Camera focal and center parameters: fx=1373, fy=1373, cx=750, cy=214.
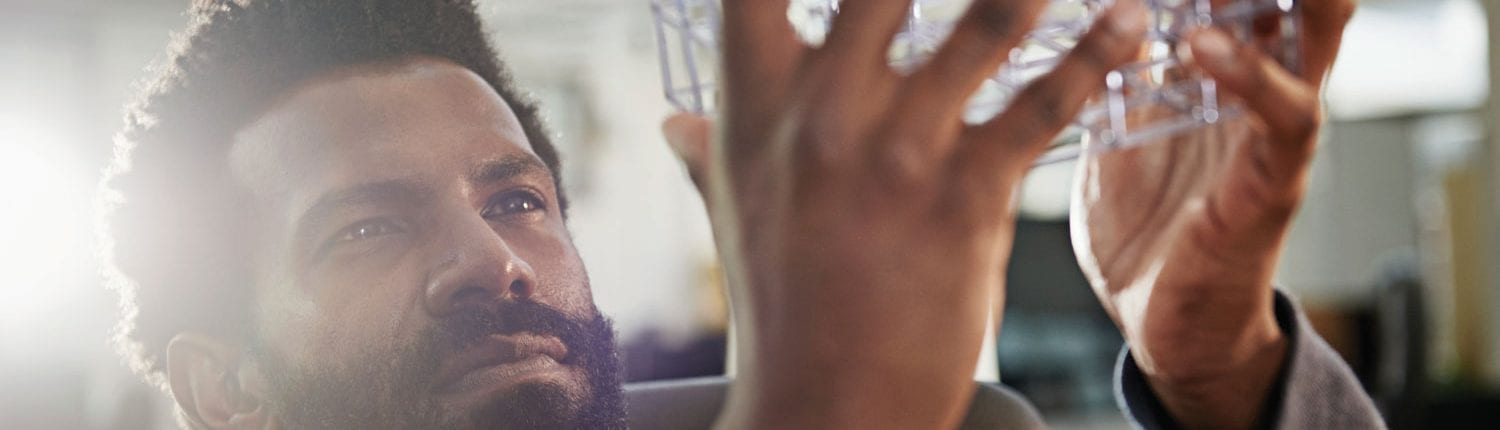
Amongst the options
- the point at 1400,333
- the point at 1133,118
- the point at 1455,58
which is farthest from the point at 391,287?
the point at 1455,58

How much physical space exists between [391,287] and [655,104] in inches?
6.3

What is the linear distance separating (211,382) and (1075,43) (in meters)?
0.33

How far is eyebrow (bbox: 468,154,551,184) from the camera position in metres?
0.53

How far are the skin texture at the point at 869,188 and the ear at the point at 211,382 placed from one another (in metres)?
0.20

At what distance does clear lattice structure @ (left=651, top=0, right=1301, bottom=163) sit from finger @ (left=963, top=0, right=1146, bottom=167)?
16mm

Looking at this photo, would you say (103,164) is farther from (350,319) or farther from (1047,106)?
(1047,106)

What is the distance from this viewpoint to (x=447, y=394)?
1.77 ft

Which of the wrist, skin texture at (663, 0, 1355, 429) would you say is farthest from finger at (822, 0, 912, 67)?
the wrist

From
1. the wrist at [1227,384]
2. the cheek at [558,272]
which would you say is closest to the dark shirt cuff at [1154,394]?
the wrist at [1227,384]

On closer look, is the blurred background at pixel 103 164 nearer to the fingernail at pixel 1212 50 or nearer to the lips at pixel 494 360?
the lips at pixel 494 360

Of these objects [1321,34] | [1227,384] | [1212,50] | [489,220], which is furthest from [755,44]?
[1227,384]

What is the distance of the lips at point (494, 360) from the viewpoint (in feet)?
1.77

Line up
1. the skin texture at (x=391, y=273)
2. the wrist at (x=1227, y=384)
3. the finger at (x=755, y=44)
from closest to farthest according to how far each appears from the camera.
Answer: the finger at (x=755, y=44)
the skin texture at (x=391, y=273)
the wrist at (x=1227, y=384)

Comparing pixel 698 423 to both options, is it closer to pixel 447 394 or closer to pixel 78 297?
pixel 447 394
